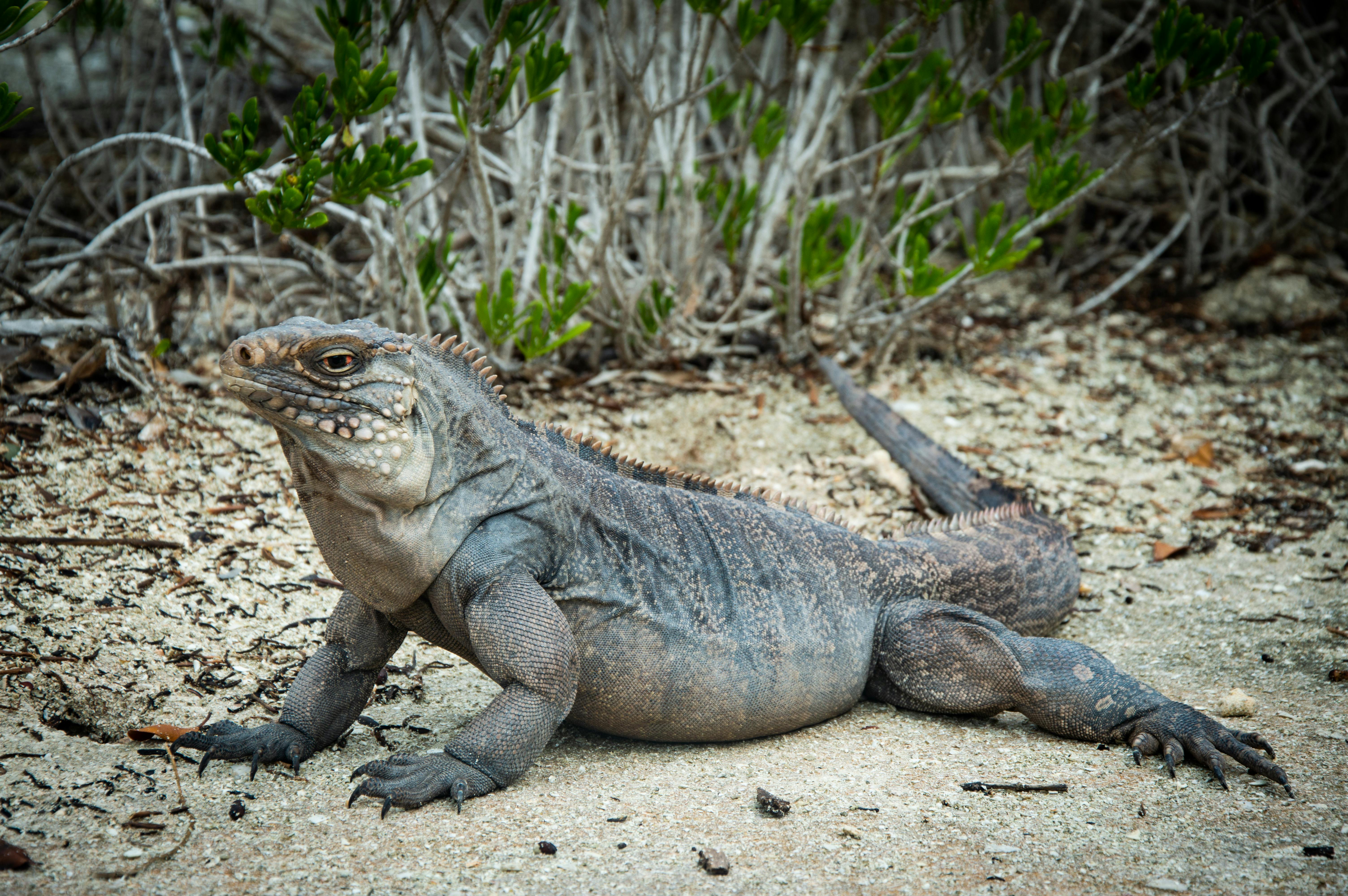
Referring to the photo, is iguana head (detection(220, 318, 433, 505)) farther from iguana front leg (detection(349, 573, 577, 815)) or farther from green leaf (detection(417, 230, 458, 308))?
green leaf (detection(417, 230, 458, 308))

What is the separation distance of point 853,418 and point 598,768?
11.7ft

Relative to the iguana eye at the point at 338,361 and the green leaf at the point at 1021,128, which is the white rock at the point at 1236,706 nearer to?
the iguana eye at the point at 338,361

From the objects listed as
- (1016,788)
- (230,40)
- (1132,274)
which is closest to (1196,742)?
(1016,788)

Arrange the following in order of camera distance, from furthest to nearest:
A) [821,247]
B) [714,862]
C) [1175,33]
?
[821,247], [1175,33], [714,862]

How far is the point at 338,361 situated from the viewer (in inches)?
118

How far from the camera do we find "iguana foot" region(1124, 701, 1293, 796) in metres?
3.43

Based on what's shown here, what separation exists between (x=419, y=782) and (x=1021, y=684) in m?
2.38

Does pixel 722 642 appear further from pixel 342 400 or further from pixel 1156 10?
pixel 1156 10

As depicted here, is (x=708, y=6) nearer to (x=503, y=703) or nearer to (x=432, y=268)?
(x=432, y=268)

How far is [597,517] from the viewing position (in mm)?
3637

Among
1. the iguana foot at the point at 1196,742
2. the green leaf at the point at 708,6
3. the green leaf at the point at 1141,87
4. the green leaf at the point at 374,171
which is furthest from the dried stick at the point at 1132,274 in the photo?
the green leaf at the point at 374,171

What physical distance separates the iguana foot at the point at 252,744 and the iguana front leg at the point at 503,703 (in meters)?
0.32

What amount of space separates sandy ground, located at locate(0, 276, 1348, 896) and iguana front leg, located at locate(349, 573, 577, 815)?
88 mm

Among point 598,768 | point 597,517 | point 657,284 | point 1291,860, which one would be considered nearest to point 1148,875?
point 1291,860
